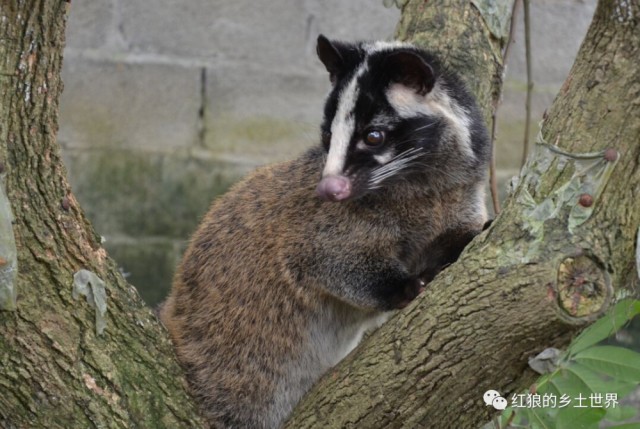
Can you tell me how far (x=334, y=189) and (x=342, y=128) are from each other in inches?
11.7

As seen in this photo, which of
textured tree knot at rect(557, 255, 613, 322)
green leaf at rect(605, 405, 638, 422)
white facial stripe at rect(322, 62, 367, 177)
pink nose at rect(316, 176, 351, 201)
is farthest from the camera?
white facial stripe at rect(322, 62, 367, 177)

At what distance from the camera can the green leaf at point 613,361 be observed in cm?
285

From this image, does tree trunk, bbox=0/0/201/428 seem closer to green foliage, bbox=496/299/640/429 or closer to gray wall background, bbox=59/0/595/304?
green foliage, bbox=496/299/640/429

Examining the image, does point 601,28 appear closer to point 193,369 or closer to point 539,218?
point 539,218

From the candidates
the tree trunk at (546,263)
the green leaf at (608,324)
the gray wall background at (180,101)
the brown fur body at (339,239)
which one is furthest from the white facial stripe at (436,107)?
the gray wall background at (180,101)

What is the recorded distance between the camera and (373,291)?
146 inches

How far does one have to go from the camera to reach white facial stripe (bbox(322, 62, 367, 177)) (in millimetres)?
3625

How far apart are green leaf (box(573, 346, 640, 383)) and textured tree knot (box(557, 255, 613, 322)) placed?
36cm

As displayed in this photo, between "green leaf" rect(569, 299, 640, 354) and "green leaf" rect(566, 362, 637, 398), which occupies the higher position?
"green leaf" rect(569, 299, 640, 354)

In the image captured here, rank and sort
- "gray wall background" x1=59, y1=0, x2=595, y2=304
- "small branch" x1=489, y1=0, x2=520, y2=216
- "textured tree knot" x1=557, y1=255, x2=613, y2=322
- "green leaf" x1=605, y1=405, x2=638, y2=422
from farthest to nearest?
1. "gray wall background" x1=59, y1=0, x2=595, y2=304
2. "small branch" x1=489, y1=0, x2=520, y2=216
3. "green leaf" x1=605, y1=405, x2=638, y2=422
4. "textured tree knot" x1=557, y1=255, x2=613, y2=322

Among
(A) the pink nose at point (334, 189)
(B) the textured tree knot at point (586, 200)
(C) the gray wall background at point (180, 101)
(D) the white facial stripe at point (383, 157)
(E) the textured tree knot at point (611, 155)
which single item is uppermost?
(E) the textured tree knot at point (611, 155)

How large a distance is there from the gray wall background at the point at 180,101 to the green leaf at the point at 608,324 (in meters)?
4.31

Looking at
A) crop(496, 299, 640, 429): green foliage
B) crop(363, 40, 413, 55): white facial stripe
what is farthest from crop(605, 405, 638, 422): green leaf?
crop(363, 40, 413, 55): white facial stripe

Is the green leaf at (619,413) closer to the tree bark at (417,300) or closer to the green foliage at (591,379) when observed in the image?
→ the green foliage at (591,379)
